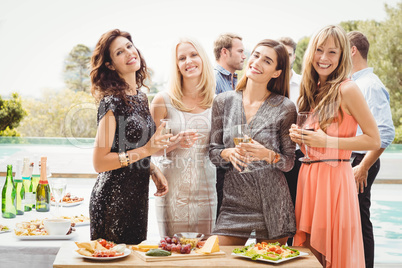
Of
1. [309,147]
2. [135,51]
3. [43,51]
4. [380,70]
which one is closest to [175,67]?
[135,51]

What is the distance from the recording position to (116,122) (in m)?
2.40

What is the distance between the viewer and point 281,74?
2586mm

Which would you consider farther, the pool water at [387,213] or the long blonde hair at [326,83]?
the pool water at [387,213]

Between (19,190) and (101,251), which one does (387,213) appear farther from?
(101,251)

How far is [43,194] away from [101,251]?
1087 millimetres

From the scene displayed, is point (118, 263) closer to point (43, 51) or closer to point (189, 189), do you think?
point (189, 189)

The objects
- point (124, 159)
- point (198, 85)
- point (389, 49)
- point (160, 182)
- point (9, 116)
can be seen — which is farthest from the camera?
point (389, 49)

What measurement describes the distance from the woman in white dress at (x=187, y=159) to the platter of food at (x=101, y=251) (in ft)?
2.26

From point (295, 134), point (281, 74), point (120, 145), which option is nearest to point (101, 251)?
point (120, 145)

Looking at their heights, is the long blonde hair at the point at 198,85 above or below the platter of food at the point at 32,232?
above

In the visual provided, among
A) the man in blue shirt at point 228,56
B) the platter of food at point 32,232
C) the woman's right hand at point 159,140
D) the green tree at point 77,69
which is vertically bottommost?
the platter of food at point 32,232

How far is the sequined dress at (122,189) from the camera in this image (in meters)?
2.41

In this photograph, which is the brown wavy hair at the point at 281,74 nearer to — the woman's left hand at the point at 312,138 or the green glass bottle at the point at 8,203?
the woman's left hand at the point at 312,138

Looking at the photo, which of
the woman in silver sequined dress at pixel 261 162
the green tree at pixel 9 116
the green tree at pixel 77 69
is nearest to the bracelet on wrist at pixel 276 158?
the woman in silver sequined dress at pixel 261 162
